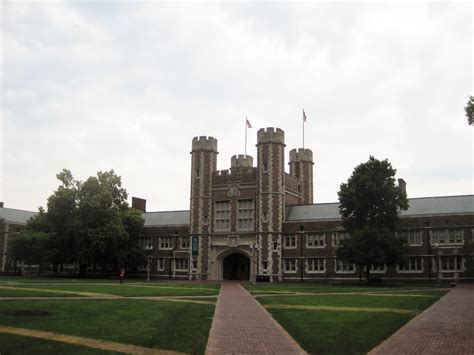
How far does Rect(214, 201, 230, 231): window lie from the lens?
60094 millimetres

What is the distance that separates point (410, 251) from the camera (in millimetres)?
50938

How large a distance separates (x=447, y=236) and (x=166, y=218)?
36.3 m

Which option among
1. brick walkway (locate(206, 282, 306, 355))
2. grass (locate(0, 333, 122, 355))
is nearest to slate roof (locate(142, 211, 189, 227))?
brick walkway (locate(206, 282, 306, 355))

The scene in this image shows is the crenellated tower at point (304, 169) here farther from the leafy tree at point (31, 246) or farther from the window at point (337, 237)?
the leafy tree at point (31, 246)


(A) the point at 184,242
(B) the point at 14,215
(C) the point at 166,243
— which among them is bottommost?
(C) the point at 166,243

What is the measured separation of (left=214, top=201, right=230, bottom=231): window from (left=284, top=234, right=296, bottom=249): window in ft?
23.0

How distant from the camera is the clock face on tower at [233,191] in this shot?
59975mm

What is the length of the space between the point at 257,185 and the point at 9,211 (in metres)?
46.6

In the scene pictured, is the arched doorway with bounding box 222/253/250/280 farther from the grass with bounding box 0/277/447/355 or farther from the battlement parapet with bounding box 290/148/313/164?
the grass with bounding box 0/277/447/355

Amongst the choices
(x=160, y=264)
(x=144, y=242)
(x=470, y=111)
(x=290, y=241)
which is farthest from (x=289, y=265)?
(x=470, y=111)

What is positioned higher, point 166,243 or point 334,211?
point 334,211

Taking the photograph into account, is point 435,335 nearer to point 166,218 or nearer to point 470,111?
point 470,111

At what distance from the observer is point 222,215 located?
60.6 meters

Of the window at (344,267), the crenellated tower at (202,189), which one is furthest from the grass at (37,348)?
the crenellated tower at (202,189)
